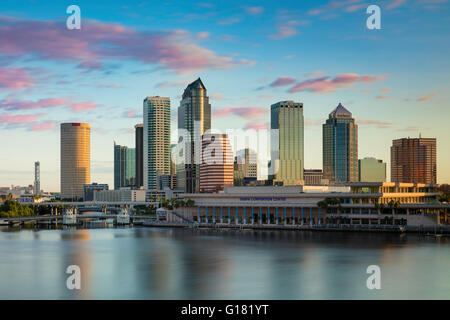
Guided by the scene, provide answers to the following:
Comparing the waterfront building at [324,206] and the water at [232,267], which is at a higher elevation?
the waterfront building at [324,206]

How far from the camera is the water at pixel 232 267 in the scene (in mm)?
52562

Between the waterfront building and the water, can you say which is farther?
the waterfront building

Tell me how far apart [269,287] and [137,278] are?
14.2 meters

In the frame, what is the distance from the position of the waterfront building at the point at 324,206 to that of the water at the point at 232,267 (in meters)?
13.9

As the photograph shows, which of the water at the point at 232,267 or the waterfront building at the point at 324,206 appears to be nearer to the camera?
the water at the point at 232,267

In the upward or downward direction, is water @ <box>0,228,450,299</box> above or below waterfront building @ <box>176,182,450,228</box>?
below

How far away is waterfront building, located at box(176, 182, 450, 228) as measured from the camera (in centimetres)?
11131

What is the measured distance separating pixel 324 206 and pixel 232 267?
58.1 metres

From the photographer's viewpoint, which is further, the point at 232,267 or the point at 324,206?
the point at 324,206

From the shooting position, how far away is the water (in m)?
52.6

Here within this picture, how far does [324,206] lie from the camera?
397ft

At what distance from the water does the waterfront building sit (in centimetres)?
1385

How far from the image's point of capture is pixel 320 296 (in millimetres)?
50656

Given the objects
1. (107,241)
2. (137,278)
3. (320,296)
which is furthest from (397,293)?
(107,241)
